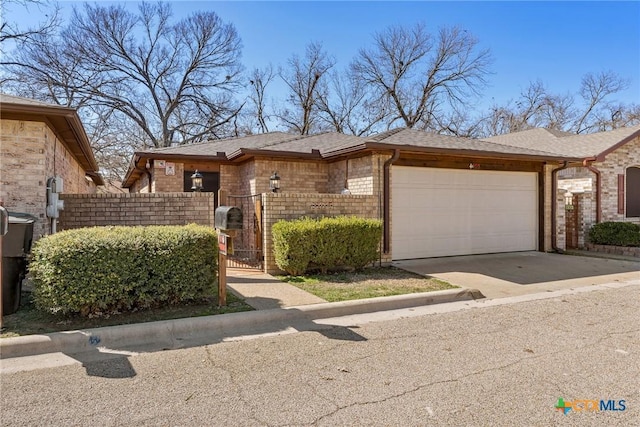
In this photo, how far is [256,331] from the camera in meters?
4.83

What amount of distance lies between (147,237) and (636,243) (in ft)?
43.9

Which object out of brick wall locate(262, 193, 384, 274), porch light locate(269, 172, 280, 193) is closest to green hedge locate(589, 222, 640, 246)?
brick wall locate(262, 193, 384, 274)

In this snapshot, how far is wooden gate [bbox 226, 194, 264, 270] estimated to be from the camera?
899 cm

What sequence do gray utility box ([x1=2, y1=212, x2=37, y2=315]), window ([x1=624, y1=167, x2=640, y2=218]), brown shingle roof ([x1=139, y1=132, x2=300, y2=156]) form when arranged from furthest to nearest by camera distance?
window ([x1=624, y1=167, x2=640, y2=218]), brown shingle roof ([x1=139, y1=132, x2=300, y2=156]), gray utility box ([x1=2, y1=212, x2=37, y2=315])

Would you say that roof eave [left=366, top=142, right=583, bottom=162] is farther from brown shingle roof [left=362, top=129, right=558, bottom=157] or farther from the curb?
the curb

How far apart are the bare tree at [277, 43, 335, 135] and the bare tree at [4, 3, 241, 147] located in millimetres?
4172

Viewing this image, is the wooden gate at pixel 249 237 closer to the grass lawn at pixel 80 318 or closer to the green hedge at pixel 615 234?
the grass lawn at pixel 80 318

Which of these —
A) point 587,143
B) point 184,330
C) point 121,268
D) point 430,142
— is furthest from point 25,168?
point 587,143

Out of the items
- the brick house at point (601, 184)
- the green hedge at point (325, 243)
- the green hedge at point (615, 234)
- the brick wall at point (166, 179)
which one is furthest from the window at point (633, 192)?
the brick wall at point (166, 179)

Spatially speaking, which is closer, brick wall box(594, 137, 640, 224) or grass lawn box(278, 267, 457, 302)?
grass lawn box(278, 267, 457, 302)

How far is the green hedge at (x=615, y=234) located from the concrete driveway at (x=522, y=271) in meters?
2.33

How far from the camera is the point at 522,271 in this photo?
871 cm

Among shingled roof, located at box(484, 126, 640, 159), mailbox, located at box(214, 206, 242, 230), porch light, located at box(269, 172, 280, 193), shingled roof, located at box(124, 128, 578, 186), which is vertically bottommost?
mailbox, located at box(214, 206, 242, 230)

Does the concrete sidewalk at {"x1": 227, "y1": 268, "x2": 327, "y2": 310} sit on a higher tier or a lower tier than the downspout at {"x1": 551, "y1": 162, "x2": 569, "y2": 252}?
lower
